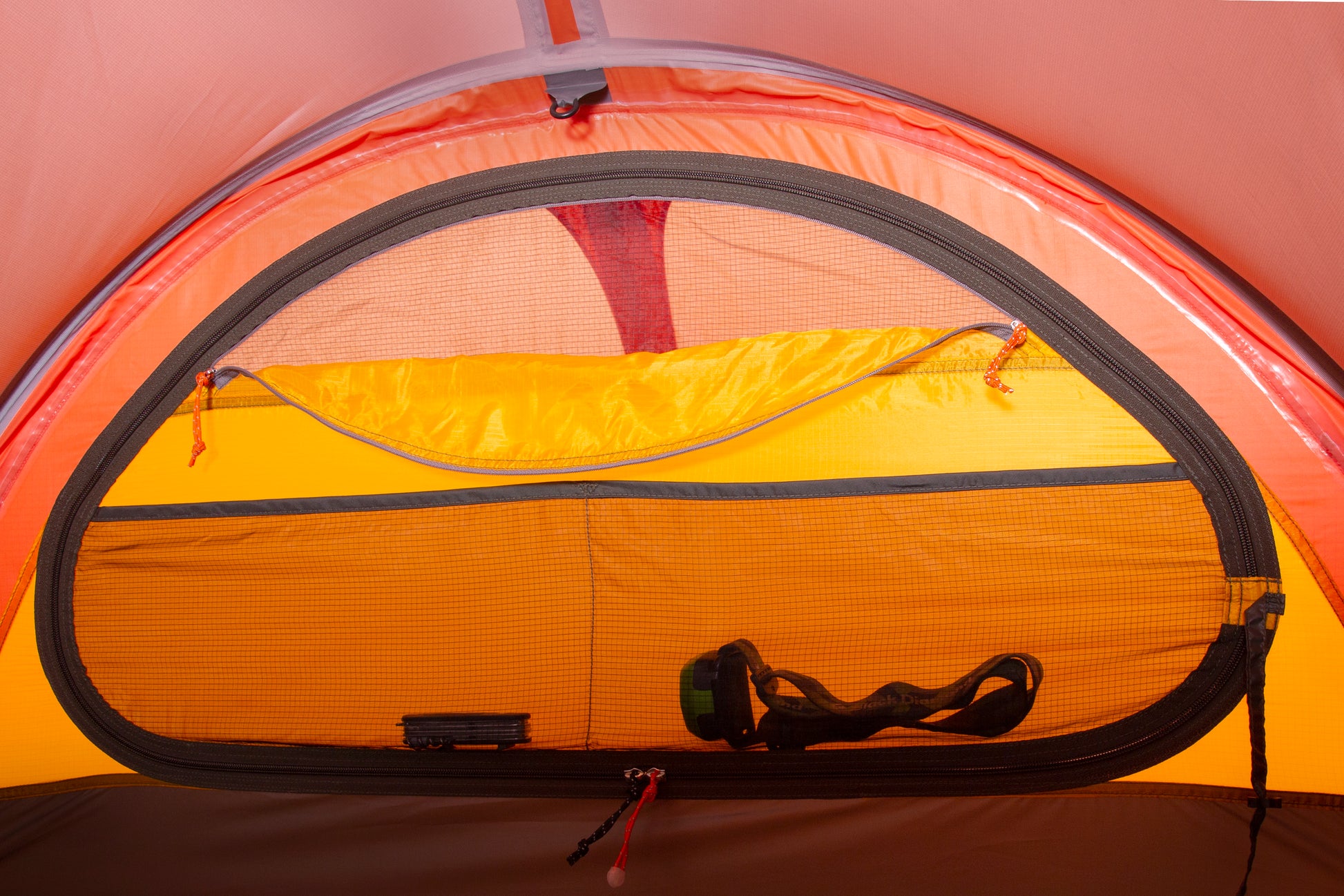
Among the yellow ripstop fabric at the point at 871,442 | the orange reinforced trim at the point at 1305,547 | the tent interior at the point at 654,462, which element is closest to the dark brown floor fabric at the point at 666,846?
the tent interior at the point at 654,462

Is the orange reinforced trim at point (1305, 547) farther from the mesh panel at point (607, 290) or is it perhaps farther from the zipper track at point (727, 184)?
the mesh panel at point (607, 290)

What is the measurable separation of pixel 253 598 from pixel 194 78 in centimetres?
59

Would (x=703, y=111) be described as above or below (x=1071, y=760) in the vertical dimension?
above

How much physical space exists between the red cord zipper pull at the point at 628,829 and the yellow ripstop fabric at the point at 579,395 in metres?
0.36

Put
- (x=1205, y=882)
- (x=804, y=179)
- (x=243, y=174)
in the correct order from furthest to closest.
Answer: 1. (x=243, y=174)
2. (x=804, y=179)
3. (x=1205, y=882)

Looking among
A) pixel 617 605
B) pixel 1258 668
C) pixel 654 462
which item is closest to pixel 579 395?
pixel 654 462

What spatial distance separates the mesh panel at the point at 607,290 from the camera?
0.85 m

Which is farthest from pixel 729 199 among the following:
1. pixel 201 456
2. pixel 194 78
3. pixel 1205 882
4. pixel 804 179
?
pixel 1205 882

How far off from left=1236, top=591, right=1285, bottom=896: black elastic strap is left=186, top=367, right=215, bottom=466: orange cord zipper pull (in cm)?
118

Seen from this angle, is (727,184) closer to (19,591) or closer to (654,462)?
(654,462)

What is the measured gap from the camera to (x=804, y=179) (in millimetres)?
870

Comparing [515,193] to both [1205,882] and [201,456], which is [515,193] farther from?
[1205,882]

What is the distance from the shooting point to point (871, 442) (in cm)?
84

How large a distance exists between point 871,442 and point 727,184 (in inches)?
13.2
